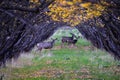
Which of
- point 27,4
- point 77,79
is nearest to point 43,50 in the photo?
point 77,79

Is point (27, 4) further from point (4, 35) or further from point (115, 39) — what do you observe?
point (115, 39)

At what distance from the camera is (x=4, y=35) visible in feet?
44.0

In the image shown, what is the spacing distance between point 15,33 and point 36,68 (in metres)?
3.63

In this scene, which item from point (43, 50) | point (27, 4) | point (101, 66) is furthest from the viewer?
point (43, 50)

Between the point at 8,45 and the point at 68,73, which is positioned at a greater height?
the point at 8,45

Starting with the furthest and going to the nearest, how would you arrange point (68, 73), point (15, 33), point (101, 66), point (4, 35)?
point (101, 66)
point (68, 73)
point (15, 33)
point (4, 35)

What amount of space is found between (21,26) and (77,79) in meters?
3.13

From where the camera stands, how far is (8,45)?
49.0 ft

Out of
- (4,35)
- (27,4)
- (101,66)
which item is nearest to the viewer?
(27,4)

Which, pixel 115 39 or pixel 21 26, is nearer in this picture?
pixel 21 26

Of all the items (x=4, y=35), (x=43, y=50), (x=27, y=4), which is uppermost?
(x=27, y=4)

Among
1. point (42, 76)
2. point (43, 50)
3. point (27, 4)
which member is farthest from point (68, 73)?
point (43, 50)

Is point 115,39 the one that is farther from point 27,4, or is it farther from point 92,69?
point 27,4

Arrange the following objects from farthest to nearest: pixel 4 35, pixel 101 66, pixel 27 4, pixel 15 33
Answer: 1. pixel 101 66
2. pixel 15 33
3. pixel 4 35
4. pixel 27 4
